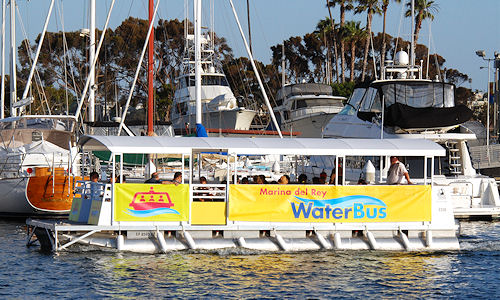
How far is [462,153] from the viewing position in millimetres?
31219

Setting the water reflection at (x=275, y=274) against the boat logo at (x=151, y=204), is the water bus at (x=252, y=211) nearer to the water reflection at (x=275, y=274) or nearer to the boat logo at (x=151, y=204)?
the boat logo at (x=151, y=204)

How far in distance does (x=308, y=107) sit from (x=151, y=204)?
3860 centimetres

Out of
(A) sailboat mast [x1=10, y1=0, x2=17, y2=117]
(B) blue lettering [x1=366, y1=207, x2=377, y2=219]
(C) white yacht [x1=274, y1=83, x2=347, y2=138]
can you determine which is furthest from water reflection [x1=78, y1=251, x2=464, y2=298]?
(C) white yacht [x1=274, y1=83, x2=347, y2=138]

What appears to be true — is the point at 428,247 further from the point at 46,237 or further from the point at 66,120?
the point at 66,120

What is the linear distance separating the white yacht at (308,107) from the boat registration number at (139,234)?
32576 mm

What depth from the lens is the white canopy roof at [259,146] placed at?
19.9 meters

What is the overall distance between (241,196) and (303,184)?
1.74 meters

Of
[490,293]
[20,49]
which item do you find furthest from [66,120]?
[20,49]

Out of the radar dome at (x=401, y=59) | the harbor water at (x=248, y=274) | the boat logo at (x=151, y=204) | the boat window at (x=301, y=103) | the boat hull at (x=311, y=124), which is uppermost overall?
the radar dome at (x=401, y=59)

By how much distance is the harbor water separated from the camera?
54.3 feet

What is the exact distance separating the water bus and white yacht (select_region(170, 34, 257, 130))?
1297 inches

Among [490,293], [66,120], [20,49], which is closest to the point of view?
[490,293]

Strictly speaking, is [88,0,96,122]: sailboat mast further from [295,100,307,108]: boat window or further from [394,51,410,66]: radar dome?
[295,100,307,108]: boat window

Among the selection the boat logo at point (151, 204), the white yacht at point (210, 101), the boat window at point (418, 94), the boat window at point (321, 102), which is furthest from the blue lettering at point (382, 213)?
the boat window at point (321, 102)
